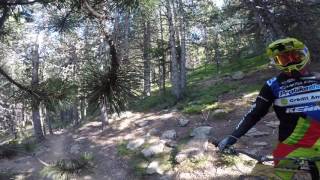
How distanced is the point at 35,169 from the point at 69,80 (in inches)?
545

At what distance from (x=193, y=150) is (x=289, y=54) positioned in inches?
410

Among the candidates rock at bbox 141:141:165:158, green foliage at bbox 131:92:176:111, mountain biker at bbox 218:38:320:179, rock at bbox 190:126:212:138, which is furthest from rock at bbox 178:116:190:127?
mountain biker at bbox 218:38:320:179

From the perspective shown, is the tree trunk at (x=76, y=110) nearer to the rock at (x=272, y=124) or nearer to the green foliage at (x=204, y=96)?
the green foliage at (x=204, y=96)

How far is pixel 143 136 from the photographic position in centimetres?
1691

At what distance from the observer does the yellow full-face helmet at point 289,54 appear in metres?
3.32

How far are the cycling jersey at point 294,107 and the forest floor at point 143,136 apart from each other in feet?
22.6

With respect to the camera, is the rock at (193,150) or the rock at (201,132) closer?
the rock at (193,150)

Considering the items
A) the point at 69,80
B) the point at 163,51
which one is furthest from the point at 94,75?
the point at 163,51

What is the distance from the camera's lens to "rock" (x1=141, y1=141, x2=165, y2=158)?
14648 millimetres

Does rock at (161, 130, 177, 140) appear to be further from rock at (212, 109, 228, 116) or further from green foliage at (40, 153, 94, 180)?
green foliage at (40, 153, 94, 180)

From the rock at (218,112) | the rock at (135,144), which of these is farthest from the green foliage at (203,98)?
the rock at (135,144)

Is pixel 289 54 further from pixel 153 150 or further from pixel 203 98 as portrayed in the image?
pixel 203 98

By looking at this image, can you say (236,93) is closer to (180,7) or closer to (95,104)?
(180,7)

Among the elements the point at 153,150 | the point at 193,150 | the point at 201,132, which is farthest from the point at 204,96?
the point at 193,150
